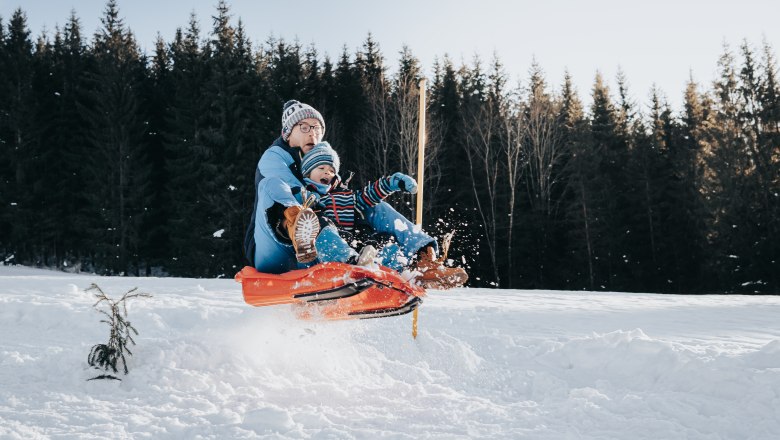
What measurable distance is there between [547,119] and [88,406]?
24.3 m

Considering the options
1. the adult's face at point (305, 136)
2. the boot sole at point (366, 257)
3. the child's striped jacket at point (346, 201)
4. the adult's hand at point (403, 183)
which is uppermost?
the adult's face at point (305, 136)

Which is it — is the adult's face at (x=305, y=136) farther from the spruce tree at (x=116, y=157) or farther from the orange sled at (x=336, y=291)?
the spruce tree at (x=116, y=157)

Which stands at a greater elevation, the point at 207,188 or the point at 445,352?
the point at 207,188

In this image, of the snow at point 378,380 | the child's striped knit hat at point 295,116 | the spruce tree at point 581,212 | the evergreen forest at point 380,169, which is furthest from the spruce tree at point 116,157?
the child's striped knit hat at point 295,116

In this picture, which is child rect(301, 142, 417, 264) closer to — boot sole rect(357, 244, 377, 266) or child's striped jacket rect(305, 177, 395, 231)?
child's striped jacket rect(305, 177, 395, 231)

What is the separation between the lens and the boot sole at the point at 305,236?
3934mm

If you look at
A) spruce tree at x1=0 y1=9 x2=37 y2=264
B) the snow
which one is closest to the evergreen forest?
spruce tree at x1=0 y1=9 x2=37 y2=264

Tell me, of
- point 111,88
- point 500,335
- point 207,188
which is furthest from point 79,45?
point 500,335

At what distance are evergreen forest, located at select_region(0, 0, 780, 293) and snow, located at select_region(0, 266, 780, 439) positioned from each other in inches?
583

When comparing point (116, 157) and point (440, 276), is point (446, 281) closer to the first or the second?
point (440, 276)

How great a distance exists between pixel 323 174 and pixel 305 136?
0.51 m

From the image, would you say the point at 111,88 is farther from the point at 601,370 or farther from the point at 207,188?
the point at 601,370

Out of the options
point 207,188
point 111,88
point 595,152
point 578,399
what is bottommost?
point 578,399

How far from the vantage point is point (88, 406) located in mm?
3531
